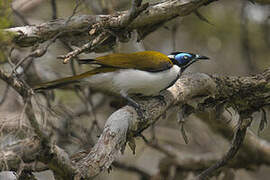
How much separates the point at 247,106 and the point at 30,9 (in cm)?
432

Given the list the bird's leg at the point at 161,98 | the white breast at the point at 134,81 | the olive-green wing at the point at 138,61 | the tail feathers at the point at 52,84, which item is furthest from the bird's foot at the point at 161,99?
the tail feathers at the point at 52,84

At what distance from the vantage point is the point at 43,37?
3963 mm

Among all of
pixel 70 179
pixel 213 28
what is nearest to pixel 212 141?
pixel 213 28

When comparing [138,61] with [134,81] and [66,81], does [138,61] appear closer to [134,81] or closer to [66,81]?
[134,81]

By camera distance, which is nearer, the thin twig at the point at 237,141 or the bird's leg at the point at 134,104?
the bird's leg at the point at 134,104

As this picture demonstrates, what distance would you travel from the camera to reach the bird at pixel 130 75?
4.45 m

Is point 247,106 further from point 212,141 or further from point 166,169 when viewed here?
point 212,141

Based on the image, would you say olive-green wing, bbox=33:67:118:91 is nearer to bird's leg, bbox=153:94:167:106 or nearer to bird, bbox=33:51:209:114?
bird, bbox=33:51:209:114

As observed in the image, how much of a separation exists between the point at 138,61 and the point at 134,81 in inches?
11.8

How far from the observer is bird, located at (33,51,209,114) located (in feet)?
14.6

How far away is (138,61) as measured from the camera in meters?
4.73

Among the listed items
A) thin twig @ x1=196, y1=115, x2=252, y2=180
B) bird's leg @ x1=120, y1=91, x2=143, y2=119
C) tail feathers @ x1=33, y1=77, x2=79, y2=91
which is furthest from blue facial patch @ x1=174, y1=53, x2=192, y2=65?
tail feathers @ x1=33, y1=77, x2=79, y2=91

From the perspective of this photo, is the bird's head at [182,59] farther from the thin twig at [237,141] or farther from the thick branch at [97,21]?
the thin twig at [237,141]

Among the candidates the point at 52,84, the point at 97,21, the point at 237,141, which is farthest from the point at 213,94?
the point at 52,84
